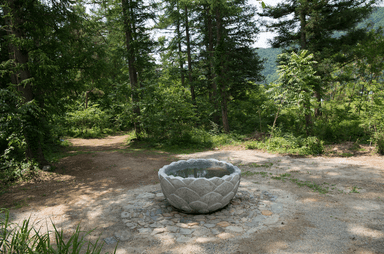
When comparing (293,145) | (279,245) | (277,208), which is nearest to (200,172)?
(277,208)

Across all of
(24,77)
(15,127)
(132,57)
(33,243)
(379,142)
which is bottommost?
(379,142)

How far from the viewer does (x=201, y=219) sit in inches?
137

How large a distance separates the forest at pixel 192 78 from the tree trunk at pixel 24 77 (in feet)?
0.09

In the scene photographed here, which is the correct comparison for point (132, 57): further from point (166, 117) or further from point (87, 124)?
point (87, 124)

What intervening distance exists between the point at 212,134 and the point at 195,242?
8.63 m

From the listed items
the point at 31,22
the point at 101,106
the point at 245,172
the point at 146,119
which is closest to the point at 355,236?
the point at 245,172

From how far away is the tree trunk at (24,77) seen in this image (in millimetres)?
5660

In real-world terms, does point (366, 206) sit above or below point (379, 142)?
below

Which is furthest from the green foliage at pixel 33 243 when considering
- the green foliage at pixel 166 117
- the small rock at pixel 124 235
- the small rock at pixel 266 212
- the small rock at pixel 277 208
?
the green foliage at pixel 166 117

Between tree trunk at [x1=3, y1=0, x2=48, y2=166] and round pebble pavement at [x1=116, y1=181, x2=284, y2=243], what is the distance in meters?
3.64

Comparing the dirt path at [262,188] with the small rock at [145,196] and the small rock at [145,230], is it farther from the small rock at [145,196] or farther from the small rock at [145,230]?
the small rock at [145,196]

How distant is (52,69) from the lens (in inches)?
232

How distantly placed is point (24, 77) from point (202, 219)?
19.9ft

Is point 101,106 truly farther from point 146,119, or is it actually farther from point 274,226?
point 274,226
